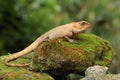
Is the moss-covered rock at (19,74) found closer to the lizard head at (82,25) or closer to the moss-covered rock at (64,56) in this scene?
the moss-covered rock at (64,56)

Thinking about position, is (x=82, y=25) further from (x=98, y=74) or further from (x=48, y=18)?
(x=48, y=18)

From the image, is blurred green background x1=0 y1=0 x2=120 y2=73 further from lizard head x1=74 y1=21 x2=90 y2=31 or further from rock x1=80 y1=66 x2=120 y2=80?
rock x1=80 y1=66 x2=120 y2=80

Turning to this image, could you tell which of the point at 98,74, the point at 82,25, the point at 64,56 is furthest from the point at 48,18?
the point at 98,74

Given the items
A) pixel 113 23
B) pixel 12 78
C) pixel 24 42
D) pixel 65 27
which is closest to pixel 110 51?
pixel 65 27

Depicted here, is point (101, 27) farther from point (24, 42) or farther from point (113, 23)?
point (24, 42)

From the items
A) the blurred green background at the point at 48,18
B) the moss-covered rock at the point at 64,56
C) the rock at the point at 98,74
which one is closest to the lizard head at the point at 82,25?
the moss-covered rock at the point at 64,56

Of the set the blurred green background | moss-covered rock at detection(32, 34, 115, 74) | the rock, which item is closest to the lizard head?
moss-covered rock at detection(32, 34, 115, 74)
